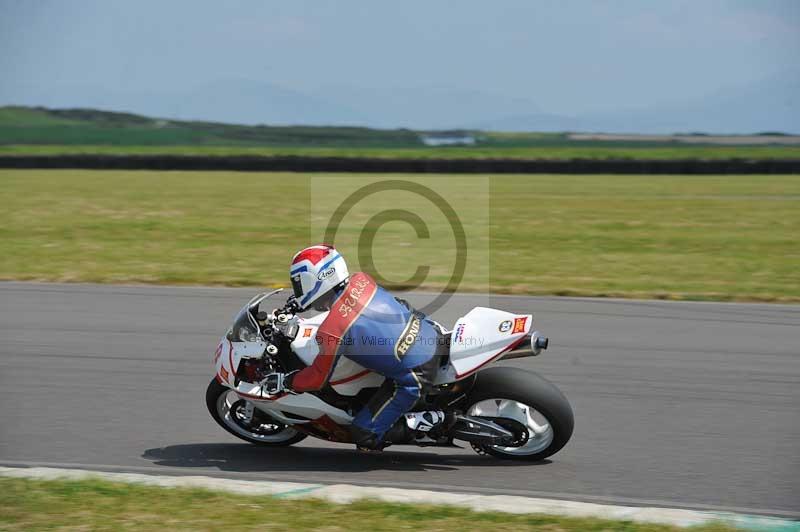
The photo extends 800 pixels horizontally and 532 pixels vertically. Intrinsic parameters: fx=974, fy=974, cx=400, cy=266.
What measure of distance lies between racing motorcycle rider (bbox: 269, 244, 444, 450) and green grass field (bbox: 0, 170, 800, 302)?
6.33 m

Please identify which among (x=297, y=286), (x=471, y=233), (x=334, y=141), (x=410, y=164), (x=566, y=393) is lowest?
(x=566, y=393)

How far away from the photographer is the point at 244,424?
6.26 m

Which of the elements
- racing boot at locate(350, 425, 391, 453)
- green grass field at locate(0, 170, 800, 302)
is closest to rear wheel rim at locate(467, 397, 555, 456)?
racing boot at locate(350, 425, 391, 453)

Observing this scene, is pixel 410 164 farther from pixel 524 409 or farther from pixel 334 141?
pixel 334 141

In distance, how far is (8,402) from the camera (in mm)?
7176

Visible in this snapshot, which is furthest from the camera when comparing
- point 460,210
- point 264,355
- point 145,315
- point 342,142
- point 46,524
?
point 342,142

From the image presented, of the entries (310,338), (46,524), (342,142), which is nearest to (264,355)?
(310,338)

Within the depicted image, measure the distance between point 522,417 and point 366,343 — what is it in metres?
1.04

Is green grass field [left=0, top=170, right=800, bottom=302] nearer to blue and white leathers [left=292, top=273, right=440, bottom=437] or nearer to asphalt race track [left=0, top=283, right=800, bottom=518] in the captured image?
asphalt race track [left=0, top=283, right=800, bottom=518]

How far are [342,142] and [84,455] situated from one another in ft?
189

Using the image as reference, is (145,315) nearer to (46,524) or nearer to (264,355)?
(264,355)

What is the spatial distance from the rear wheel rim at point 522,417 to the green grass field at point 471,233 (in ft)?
19.9

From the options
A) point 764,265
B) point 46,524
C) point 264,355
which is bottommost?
point 46,524

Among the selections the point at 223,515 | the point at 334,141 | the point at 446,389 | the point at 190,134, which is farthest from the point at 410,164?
the point at 190,134
